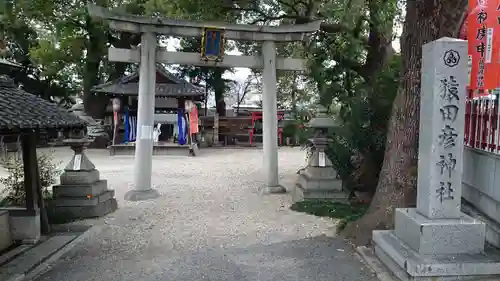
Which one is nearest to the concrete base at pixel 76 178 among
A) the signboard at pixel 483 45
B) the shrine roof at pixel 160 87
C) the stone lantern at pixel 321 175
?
the stone lantern at pixel 321 175

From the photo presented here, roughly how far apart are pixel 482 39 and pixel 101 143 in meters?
20.3

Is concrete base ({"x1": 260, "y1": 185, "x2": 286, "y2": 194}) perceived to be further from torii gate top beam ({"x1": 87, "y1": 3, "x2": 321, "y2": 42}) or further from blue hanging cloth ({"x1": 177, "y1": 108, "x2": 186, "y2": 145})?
blue hanging cloth ({"x1": 177, "y1": 108, "x2": 186, "y2": 145})

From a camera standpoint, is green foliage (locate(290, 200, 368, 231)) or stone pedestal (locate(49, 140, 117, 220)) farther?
green foliage (locate(290, 200, 368, 231))

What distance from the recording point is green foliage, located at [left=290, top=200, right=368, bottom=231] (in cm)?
757

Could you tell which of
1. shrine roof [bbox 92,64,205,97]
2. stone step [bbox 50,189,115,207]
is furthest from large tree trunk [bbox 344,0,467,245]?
shrine roof [bbox 92,64,205,97]

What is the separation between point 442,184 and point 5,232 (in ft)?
20.6

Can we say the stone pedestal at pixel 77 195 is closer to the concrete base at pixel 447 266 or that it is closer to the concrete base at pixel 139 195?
the concrete base at pixel 139 195

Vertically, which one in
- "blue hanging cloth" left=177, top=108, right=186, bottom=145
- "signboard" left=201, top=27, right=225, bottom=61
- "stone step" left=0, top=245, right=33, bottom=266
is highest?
"signboard" left=201, top=27, right=225, bottom=61

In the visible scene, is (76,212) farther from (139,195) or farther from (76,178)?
(139,195)

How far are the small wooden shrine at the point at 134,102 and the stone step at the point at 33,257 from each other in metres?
12.7

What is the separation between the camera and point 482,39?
5.37 m

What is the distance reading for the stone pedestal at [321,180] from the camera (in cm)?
839

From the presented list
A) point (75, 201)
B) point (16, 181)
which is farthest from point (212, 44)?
point (16, 181)

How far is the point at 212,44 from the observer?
31.0 feet
